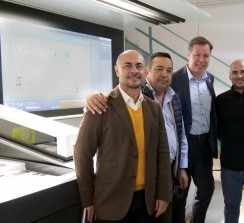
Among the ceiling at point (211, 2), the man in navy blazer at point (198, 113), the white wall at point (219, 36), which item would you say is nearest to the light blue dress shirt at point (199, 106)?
the man in navy blazer at point (198, 113)

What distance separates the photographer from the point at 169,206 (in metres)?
1.59

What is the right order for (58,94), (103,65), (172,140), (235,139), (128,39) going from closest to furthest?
(172,140) < (235,139) < (58,94) < (103,65) < (128,39)

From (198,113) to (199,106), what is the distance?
0.05m

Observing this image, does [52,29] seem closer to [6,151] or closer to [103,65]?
[103,65]

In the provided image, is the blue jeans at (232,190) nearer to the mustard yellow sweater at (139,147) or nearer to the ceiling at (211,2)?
the mustard yellow sweater at (139,147)

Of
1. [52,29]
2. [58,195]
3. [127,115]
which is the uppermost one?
[52,29]

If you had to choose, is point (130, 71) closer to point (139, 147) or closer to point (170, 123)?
point (139, 147)

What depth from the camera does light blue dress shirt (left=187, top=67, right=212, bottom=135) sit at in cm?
207

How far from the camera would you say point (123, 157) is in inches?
51.4

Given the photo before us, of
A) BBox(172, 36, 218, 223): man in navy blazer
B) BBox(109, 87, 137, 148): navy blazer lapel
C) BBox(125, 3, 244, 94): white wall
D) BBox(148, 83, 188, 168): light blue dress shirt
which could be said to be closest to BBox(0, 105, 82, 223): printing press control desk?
BBox(109, 87, 137, 148): navy blazer lapel

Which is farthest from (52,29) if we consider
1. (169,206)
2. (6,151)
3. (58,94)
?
(169,206)

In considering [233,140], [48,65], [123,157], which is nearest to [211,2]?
[233,140]

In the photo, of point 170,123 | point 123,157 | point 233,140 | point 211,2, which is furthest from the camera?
point 211,2

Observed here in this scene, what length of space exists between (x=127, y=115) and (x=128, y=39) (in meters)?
3.96
